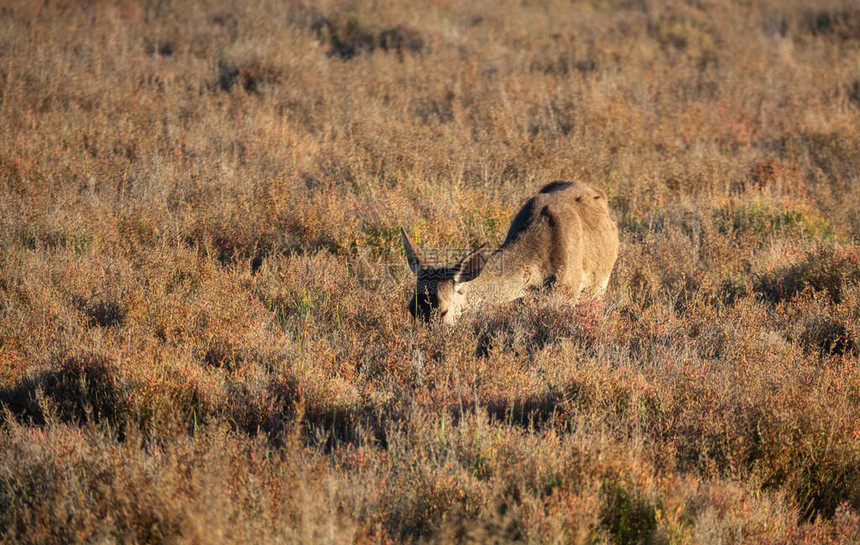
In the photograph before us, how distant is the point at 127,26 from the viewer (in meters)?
16.4

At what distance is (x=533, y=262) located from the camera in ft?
20.9

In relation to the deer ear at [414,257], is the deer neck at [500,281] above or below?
below

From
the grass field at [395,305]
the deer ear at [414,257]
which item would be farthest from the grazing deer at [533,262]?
the grass field at [395,305]

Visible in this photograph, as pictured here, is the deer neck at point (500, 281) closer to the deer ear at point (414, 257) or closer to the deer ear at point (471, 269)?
the deer ear at point (471, 269)

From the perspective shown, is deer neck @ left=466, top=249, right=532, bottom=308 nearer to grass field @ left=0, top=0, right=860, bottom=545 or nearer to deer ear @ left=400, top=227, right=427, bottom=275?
grass field @ left=0, top=0, right=860, bottom=545

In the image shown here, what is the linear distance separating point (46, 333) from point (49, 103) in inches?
296

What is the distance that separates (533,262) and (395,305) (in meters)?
1.38

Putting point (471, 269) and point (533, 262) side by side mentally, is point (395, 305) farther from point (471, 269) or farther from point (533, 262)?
point (533, 262)

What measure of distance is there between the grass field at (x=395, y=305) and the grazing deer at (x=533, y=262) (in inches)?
→ 10.2

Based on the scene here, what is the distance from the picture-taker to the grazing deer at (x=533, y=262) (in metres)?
5.83

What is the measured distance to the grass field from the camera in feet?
12.1

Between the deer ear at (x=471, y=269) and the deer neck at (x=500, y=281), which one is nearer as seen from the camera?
the deer ear at (x=471, y=269)

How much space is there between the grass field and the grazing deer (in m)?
0.26

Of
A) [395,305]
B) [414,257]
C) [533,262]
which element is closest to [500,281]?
[533,262]
